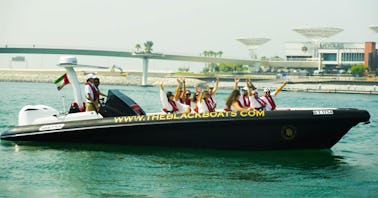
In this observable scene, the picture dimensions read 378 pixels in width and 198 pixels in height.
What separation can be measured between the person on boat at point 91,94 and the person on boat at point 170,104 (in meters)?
1.37

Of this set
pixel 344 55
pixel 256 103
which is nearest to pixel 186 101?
pixel 256 103

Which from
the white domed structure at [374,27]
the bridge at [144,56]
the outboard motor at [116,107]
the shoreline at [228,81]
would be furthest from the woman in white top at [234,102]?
the white domed structure at [374,27]

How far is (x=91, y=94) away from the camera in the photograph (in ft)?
44.5

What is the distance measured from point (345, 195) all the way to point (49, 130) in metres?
6.58

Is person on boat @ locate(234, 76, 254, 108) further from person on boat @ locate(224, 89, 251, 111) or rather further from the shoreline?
the shoreline

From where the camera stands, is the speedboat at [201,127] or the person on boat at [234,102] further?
the person on boat at [234,102]

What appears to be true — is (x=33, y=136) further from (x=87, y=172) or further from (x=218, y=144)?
(x=218, y=144)

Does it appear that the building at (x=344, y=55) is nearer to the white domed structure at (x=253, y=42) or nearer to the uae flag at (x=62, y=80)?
the white domed structure at (x=253, y=42)

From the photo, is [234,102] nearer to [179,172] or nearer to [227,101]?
[227,101]

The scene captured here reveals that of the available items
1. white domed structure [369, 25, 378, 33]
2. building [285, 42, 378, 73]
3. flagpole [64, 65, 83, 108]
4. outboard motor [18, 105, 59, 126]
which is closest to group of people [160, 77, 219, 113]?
flagpole [64, 65, 83, 108]

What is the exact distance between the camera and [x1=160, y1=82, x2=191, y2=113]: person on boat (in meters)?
14.0

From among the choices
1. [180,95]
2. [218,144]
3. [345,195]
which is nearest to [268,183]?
[345,195]

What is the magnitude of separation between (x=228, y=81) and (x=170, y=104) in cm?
8844

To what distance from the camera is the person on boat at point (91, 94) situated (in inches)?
532
